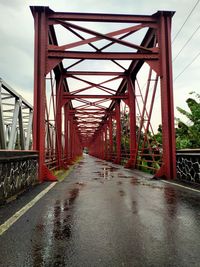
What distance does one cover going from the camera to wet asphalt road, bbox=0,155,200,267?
245 cm

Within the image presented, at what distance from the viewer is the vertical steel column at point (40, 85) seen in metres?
9.41

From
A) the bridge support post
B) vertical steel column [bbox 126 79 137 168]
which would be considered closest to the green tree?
vertical steel column [bbox 126 79 137 168]

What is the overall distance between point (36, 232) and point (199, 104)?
45.1ft

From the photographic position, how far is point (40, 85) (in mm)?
9680

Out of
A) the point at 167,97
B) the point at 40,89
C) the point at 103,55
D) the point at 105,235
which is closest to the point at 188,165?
the point at 167,97

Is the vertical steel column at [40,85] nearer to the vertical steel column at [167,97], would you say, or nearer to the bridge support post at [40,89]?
the bridge support post at [40,89]

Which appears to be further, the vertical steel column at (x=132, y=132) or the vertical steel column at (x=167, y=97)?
the vertical steel column at (x=132, y=132)

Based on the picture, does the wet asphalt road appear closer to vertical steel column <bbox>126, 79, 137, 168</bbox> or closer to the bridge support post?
the bridge support post

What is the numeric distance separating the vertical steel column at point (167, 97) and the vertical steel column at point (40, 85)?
15.4ft

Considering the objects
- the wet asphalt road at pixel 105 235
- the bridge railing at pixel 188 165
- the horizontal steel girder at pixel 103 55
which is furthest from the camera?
the horizontal steel girder at pixel 103 55

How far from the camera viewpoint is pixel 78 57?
1028 centimetres

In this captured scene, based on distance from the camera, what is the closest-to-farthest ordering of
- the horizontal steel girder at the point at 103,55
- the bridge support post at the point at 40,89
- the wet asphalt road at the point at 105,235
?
the wet asphalt road at the point at 105,235
the bridge support post at the point at 40,89
the horizontal steel girder at the point at 103,55

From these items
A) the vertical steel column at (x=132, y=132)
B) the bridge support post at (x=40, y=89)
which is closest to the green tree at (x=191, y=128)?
the vertical steel column at (x=132, y=132)

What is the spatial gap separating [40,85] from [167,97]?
Answer: 5.03 m
